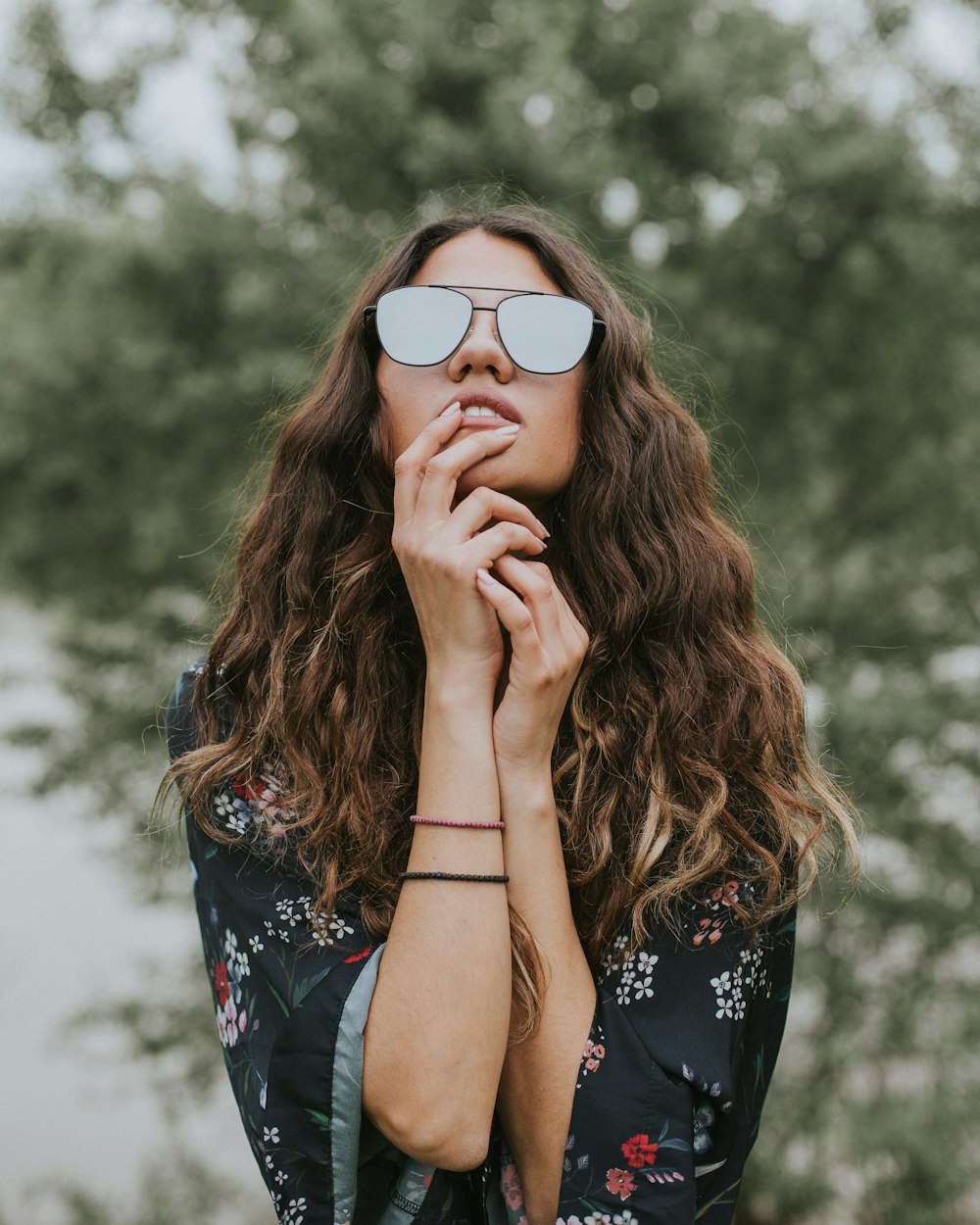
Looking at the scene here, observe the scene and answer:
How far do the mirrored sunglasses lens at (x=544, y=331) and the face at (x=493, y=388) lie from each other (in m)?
0.02

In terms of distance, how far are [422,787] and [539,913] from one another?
23cm

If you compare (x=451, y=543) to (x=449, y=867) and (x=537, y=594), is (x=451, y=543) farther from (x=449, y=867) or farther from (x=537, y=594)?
(x=449, y=867)

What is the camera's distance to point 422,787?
4.84 ft

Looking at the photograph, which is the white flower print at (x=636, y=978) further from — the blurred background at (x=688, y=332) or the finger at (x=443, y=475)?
the blurred background at (x=688, y=332)

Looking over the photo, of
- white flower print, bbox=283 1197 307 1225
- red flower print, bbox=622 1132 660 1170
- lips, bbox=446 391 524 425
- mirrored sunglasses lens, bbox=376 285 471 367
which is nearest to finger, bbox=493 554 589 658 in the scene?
lips, bbox=446 391 524 425

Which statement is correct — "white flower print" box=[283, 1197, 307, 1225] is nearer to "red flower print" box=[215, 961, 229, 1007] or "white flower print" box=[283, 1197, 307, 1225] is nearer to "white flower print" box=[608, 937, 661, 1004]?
"red flower print" box=[215, 961, 229, 1007]

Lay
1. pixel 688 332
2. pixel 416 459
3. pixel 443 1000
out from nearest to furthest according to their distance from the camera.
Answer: pixel 443 1000
pixel 416 459
pixel 688 332

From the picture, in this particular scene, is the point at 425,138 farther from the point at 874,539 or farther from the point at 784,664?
the point at 784,664

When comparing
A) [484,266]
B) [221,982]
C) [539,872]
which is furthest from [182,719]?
[484,266]

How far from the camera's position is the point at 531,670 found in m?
1.51

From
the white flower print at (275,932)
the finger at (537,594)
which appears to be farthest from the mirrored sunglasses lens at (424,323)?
the white flower print at (275,932)

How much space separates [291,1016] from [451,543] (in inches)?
26.0

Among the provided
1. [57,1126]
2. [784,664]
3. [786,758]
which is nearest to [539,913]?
[786,758]

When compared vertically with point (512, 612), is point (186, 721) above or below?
below
